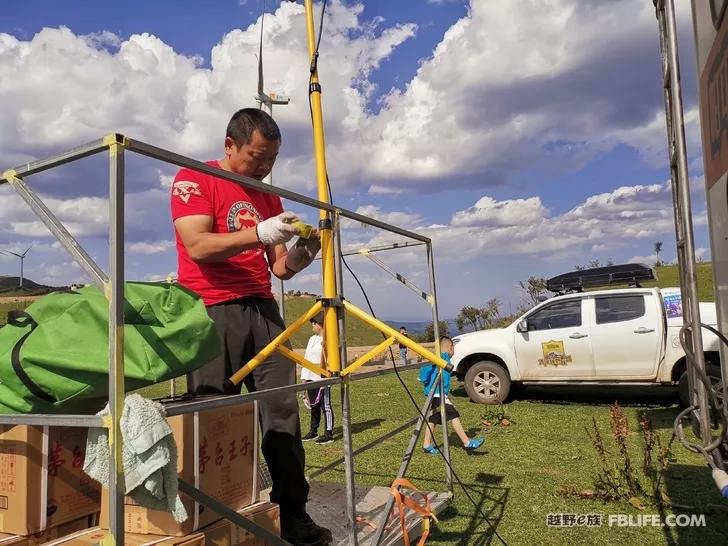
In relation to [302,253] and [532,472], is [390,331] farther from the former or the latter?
[532,472]

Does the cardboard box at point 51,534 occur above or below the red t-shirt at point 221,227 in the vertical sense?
below

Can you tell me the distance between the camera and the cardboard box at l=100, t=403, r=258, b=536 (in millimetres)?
2182

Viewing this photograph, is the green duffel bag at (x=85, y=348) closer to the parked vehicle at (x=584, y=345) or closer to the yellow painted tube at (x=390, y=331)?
the yellow painted tube at (x=390, y=331)

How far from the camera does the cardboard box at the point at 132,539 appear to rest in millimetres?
2043

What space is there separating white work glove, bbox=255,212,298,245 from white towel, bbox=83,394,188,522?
2.88 ft

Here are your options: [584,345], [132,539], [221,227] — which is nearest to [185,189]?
[221,227]

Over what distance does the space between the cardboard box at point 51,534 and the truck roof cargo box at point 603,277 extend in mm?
9010

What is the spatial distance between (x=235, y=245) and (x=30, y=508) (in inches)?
46.1

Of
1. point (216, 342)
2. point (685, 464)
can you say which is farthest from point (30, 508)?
point (685, 464)

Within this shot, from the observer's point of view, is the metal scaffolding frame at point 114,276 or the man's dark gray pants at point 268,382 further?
the man's dark gray pants at point 268,382

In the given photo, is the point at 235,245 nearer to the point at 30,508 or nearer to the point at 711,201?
the point at 30,508

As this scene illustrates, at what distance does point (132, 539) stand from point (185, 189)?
1401 mm

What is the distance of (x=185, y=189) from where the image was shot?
2.64 metres

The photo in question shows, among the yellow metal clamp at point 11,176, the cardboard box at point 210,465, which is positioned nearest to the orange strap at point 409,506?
the cardboard box at point 210,465
